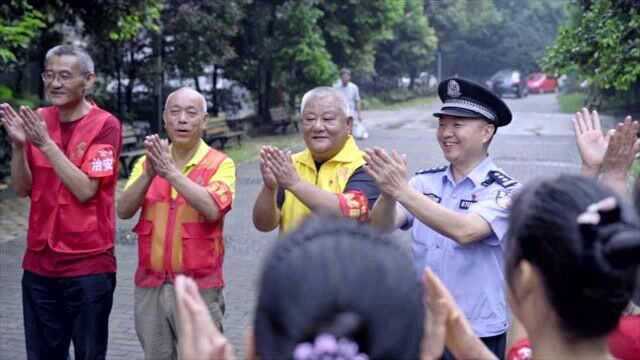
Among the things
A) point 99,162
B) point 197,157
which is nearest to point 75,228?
point 99,162

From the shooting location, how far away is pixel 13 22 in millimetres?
10383

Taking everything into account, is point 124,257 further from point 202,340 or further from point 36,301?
point 202,340

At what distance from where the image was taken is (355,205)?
372cm

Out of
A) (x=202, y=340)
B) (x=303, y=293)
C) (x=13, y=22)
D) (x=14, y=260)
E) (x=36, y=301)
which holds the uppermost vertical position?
(x=13, y=22)

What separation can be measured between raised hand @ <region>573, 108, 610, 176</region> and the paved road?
0.52 meters

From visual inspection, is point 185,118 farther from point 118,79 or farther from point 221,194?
point 118,79

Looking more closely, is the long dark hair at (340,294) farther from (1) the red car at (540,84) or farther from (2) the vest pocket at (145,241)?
(1) the red car at (540,84)

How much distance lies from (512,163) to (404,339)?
52.4 feet

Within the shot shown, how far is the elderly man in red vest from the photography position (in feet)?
14.0

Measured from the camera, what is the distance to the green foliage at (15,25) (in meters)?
9.73

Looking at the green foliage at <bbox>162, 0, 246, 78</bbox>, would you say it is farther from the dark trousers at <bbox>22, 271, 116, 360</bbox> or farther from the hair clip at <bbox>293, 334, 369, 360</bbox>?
the hair clip at <bbox>293, 334, 369, 360</bbox>

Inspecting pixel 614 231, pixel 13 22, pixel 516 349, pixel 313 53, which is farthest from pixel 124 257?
pixel 313 53

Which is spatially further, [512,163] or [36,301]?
[512,163]

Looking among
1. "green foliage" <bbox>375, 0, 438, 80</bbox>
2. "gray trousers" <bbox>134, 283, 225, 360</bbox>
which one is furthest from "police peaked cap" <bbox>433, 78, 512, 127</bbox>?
"green foliage" <bbox>375, 0, 438, 80</bbox>
